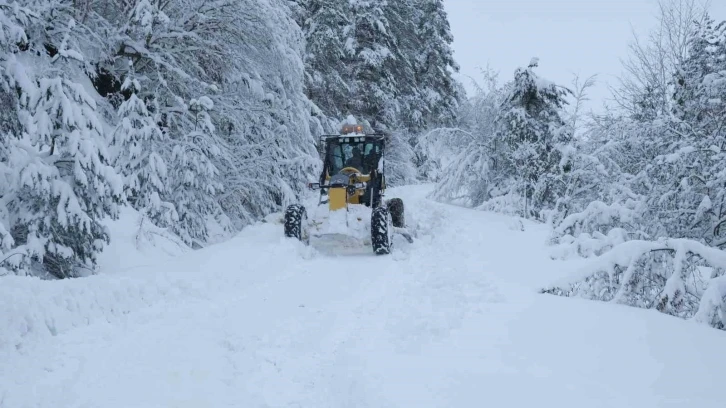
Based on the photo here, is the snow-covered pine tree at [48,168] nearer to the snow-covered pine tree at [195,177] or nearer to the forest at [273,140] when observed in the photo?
the forest at [273,140]

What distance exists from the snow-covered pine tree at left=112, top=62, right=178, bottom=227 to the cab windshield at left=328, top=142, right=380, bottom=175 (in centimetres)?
354

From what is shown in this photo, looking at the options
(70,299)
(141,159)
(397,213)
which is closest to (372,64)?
(397,213)

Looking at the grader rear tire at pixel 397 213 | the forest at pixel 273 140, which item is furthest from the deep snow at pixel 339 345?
the grader rear tire at pixel 397 213

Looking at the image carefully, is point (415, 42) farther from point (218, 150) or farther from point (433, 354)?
point (433, 354)

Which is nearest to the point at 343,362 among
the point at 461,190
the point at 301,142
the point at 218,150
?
the point at 218,150

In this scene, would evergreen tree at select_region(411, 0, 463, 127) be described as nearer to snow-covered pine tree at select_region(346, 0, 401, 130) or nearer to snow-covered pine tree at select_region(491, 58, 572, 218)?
snow-covered pine tree at select_region(346, 0, 401, 130)

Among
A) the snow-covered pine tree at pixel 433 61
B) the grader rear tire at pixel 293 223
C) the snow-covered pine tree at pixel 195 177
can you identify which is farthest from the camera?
the snow-covered pine tree at pixel 433 61

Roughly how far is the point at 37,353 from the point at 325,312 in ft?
8.70

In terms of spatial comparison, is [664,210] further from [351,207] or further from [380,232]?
[351,207]

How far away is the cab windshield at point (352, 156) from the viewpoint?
11.2 m

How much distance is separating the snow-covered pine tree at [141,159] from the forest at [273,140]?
0.04 metres

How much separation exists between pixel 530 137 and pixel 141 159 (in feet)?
35.3

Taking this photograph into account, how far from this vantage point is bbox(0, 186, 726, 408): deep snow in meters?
3.19

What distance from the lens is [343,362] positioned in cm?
401
